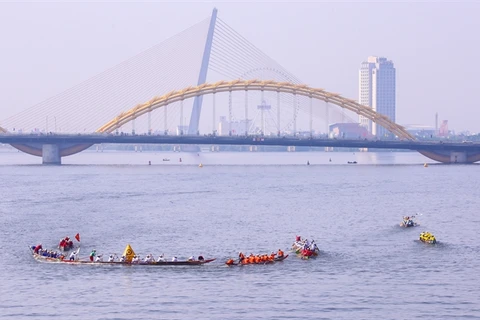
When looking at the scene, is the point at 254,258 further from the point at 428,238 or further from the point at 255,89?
the point at 255,89

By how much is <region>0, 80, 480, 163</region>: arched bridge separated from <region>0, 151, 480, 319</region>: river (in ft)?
141

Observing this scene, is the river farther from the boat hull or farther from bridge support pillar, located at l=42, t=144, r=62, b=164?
bridge support pillar, located at l=42, t=144, r=62, b=164

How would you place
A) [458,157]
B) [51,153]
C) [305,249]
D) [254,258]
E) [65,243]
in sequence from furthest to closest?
[458,157], [51,153], [65,243], [305,249], [254,258]

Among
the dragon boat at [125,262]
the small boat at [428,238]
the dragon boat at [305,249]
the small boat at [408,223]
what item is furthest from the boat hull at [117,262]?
the small boat at [408,223]

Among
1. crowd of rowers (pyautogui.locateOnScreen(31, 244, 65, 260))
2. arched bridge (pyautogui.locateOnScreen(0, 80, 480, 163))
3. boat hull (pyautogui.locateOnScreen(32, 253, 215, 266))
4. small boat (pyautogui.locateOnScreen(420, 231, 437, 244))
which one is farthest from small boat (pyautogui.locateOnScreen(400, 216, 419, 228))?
arched bridge (pyautogui.locateOnScreen(0, 80, 480, 163))

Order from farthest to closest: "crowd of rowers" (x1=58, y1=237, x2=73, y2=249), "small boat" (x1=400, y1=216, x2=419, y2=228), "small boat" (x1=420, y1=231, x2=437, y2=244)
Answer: "small boat" (x1=400, y1=216, x2=419, y2=228)
"small boat" (x1=420, y1=231, x2=437, y2=244)
"crowd of rowers" (x1=58, y1=237, x2=73, y2=249)

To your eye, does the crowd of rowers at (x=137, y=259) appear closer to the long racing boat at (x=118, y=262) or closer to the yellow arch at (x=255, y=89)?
the long racing boat at (x=118, y=262)

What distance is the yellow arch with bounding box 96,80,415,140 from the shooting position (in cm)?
17138

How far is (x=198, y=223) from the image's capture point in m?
78.2

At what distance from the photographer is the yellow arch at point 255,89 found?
6747 inches

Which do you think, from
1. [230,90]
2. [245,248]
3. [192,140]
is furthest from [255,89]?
[245,248]

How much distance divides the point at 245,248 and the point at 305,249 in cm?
560

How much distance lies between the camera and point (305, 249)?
59.3 m

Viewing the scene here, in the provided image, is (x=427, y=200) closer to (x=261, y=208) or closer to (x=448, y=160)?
(x=261, y=208)
